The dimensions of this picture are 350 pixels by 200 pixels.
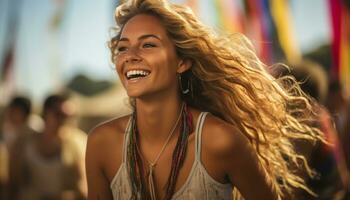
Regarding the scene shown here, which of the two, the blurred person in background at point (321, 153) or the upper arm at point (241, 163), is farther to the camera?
the blurred person in background at point (321, 153)

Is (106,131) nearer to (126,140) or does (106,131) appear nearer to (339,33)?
(126,140)

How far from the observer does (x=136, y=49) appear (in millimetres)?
2631

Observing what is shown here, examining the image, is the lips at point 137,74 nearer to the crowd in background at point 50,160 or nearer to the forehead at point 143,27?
the forehead at point 143,27

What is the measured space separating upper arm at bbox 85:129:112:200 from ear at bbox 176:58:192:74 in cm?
45

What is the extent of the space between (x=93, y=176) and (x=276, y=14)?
5.70m

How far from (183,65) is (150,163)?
46 centimetres

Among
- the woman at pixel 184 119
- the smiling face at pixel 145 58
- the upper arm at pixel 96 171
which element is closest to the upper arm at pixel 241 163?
the woman at pixel 184 119

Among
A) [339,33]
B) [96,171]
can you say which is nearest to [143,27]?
[96,171]

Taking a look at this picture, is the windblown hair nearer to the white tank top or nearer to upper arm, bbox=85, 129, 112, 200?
the white tank top

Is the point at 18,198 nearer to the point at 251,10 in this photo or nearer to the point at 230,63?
the point at 230,63

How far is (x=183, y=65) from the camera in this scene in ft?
9.25

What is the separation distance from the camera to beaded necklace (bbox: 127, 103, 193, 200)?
265 centimetres

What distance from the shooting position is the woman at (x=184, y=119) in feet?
8.55

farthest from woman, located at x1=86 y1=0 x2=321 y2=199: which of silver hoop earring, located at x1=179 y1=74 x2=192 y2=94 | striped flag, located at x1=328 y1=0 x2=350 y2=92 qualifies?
striped flag, located at x1=328 y1=0 x2=350 y2=92
